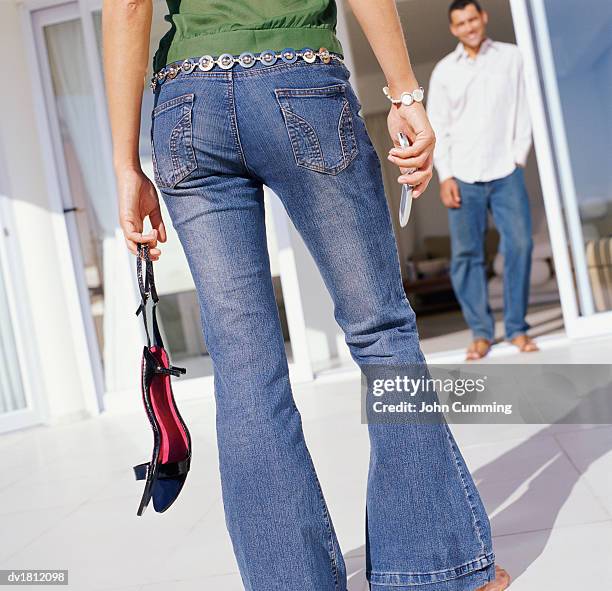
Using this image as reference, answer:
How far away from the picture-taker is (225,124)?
1.06 m

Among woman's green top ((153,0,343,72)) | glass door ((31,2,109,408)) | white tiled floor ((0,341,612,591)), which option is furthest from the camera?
glass door ((31,2,109,408))

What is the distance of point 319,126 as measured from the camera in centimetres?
107

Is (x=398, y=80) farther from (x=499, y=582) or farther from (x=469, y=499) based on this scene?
(x=499, y=582)

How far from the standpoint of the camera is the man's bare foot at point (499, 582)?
4.14 ft

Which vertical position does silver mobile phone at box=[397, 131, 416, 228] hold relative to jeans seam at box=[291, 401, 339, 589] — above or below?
above

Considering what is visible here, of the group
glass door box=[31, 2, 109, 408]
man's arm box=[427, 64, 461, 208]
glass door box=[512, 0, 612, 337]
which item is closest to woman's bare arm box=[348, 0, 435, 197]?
man's arm box=[427, 64, 461, 208]

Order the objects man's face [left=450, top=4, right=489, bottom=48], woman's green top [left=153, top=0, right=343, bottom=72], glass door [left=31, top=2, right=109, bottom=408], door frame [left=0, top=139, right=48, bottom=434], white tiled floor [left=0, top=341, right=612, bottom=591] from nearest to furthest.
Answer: woman's green top [left=153, top=0, right=343, bottom=72], white tiled floor [left=0, top=341, right=612, bottom=591], man's face [left=450, top=4, right=489, bottom=48], door frame [left=0, top=139, right=48, bottom=434], glass door [left=31, top=2, right=109, bottom=408]

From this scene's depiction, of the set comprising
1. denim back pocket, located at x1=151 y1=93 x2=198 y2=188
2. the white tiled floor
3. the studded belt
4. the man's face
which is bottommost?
the white tiled floor

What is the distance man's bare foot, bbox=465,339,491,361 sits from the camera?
392 cm

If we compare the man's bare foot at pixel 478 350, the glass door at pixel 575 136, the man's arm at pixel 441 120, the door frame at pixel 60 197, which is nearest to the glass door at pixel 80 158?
the door frame at pixel 60 197

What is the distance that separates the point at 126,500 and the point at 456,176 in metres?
2.32

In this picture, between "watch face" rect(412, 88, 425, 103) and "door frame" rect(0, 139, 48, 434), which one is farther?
"door frame" rect(0, 139, 48, 434)

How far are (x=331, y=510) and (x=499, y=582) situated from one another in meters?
0.71
